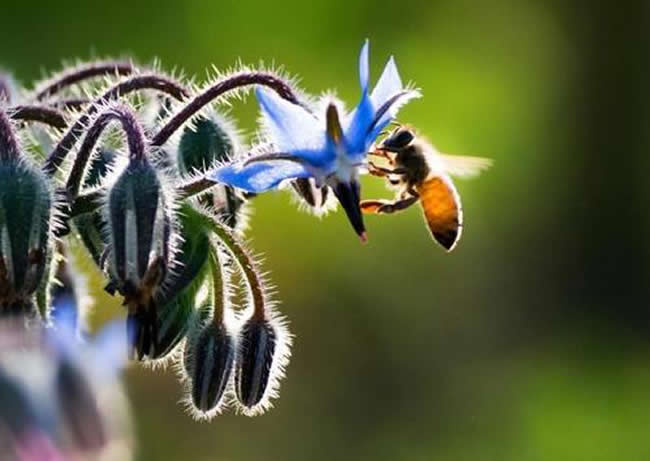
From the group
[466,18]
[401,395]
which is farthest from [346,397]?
[466,18]

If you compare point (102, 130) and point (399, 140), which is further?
point (399, 140)

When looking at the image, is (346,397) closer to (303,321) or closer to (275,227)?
(303,321)

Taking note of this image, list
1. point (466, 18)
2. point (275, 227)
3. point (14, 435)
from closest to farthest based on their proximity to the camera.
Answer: point (14, 435) < point (275, 227) < point (466, 18)

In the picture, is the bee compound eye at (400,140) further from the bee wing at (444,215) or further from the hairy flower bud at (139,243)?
the hairy flower bud at (139,243)

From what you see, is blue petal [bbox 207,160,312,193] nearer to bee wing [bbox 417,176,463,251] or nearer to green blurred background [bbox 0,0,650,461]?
bee wing [bbox 417,176,463,251]

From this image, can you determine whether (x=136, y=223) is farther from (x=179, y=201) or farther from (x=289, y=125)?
(x=289, y=125)

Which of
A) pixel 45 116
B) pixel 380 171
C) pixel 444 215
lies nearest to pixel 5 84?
pixel 45 116

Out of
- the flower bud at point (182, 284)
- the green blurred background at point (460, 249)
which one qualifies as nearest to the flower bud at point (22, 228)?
the flower bud at point (182, 284)
